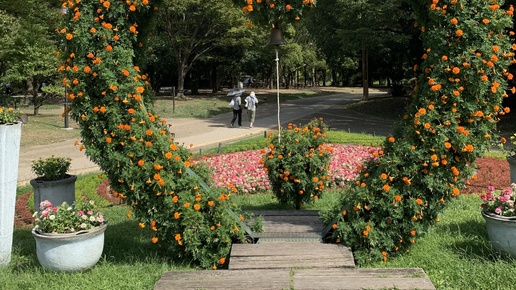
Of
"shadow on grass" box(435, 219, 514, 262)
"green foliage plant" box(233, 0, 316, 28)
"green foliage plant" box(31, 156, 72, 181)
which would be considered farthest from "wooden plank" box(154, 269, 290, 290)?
"green foliage plant" box(31, 156, 72, 181)

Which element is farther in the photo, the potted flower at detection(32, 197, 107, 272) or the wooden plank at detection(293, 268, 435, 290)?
the potted flower at detection(32, 197, 107, 272)

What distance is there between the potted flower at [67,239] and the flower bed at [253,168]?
3039 millimetres

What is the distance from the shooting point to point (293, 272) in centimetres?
420

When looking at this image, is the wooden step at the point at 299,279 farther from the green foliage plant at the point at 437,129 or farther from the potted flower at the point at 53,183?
the potted flower at the point at 53,183

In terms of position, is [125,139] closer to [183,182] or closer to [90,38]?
[183,182]

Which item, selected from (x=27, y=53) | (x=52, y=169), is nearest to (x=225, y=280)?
(x=52, y=169)

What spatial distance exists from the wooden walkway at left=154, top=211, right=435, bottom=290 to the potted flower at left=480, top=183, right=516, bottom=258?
0.90 metres

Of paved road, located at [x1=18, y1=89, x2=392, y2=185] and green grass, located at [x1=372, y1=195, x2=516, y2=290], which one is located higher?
paved road, located at [x1=18, y1=89, x2=392, y2=185]

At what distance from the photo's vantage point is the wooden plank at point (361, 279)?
3851 millimetres

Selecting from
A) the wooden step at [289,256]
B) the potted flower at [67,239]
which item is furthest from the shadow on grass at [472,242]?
the potted flower at [67,239]

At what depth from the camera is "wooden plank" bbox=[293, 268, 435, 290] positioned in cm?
385

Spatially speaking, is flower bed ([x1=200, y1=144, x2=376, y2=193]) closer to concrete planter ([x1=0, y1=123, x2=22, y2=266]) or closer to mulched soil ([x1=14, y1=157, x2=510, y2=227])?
mulched soil ([x1=14, y1=157, x2=510, y2=227])

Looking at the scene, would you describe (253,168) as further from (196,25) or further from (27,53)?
(196,25)

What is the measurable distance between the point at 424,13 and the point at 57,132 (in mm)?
16218
